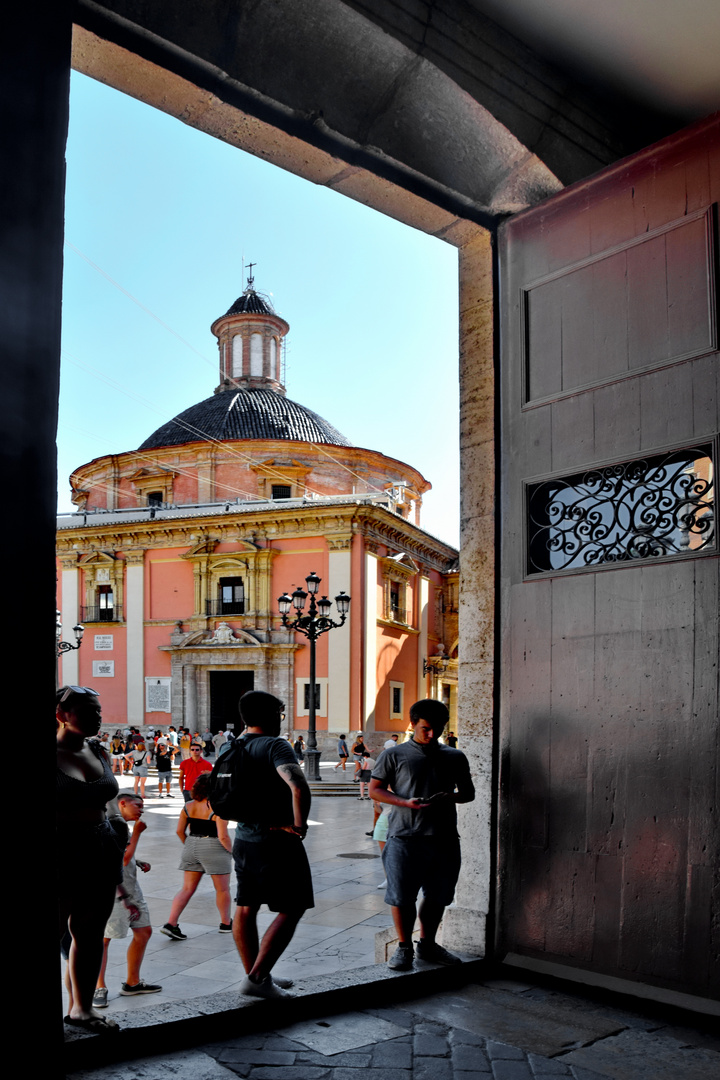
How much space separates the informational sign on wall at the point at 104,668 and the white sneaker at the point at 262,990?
27443 mm

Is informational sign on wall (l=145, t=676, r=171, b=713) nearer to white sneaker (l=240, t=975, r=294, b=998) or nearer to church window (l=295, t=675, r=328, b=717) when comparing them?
church window (l=295, t=675, r=328, b=717)

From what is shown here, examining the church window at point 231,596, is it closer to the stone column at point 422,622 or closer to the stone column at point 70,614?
the stone column at point 70,614

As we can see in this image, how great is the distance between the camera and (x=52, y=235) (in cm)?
306

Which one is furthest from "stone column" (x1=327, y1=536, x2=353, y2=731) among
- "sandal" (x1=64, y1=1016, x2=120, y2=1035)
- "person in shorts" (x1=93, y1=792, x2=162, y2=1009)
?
"sandal" (x1=64, y1=1016, x2=120, y2=1035)

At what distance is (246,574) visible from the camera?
28656mm

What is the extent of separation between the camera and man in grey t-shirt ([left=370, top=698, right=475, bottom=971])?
14.2 ft

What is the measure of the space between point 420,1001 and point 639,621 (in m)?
1.93

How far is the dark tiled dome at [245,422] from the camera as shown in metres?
33.1

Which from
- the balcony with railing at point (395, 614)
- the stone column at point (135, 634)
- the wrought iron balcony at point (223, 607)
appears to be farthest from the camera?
the balcony with railing at point (395, 614)

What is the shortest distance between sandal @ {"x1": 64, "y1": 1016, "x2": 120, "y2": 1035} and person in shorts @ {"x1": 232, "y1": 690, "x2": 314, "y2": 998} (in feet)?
2.11

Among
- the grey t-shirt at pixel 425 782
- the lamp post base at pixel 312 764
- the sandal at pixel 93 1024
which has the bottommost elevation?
the lamp post base at pixel 312 764

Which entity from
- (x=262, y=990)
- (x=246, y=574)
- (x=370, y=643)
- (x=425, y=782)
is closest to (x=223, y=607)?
(x=246, y=574)

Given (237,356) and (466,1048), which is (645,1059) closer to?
(466,1048)

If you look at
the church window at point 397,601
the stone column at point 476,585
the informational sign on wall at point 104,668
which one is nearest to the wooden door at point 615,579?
the stone column at point 476,585
